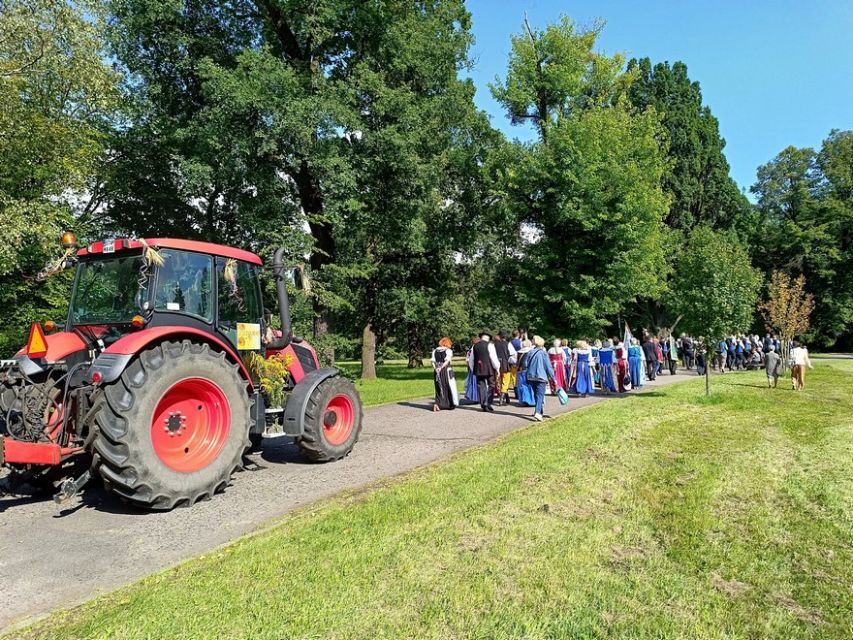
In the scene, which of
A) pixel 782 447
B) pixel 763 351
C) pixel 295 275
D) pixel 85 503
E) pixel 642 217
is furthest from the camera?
pixel 763 351

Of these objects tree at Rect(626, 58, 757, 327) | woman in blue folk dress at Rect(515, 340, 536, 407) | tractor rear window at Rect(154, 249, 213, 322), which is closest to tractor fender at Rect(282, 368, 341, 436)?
tractor rear window at Rect(154, 249, 213, 322)

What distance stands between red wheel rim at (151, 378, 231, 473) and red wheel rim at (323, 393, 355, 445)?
195 cm

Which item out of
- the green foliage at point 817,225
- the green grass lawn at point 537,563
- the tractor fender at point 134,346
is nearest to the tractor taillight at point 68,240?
the tractor fender at point 134,346

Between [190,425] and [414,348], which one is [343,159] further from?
[414,348]

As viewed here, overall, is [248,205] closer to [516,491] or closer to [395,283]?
[395,283]

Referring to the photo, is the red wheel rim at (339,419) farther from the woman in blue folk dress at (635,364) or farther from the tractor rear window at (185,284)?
the woman in blue folk dress at (635,364)

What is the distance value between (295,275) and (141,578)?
3886mm

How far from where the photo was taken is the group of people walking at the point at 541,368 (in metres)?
12.9

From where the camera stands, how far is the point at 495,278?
26.8 m

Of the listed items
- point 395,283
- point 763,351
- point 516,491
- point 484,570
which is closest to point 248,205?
point 395,283

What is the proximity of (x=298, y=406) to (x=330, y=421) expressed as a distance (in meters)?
1.04

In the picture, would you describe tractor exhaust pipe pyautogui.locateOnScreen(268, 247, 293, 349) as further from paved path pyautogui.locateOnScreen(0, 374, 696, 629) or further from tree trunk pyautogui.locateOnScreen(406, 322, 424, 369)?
tree trunk pyautogui.locateOnScreen(406, 322, 424, 369)

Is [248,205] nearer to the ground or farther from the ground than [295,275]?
farther from the ground

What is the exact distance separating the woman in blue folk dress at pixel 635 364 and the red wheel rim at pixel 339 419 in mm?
13858
